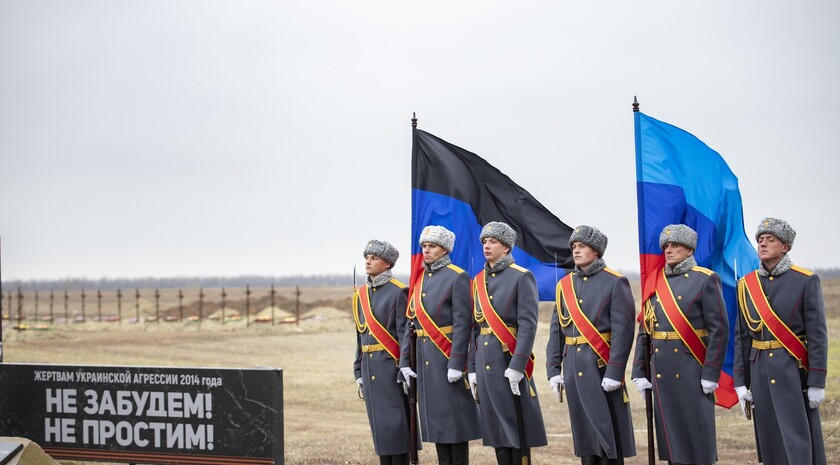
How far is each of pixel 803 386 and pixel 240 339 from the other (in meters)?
34.1

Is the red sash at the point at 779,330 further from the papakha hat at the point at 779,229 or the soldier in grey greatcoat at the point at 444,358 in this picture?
the soldier in grey greatcoat at the point at 444,358

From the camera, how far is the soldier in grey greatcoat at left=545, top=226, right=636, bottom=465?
7598mm

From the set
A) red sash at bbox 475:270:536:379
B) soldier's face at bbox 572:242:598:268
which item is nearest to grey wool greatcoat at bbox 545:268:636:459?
soldier's face at bbox 572:242:598:268

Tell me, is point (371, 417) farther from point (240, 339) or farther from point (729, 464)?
point (240, 339)

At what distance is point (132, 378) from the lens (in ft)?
29.2

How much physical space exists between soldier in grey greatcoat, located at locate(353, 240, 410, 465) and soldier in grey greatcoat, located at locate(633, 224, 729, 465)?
2068 mm

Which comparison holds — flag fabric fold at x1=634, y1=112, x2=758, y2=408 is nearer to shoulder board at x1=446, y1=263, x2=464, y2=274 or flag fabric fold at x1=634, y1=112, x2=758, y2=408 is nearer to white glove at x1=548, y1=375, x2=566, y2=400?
white glove at x1=548, y1=375, x2=566, y2=400

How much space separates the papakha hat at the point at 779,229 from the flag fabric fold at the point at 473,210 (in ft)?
6.40

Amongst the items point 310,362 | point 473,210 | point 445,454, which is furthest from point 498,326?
point 310,362

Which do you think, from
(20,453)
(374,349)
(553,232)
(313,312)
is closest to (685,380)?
(553,232)

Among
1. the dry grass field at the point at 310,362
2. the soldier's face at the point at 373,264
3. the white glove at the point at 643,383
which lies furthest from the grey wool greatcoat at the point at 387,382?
the dry grass field at the point at 310,362

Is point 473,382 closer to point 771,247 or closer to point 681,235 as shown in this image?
point 681,235

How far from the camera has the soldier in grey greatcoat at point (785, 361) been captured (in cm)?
711

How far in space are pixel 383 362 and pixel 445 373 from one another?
0.59 m
